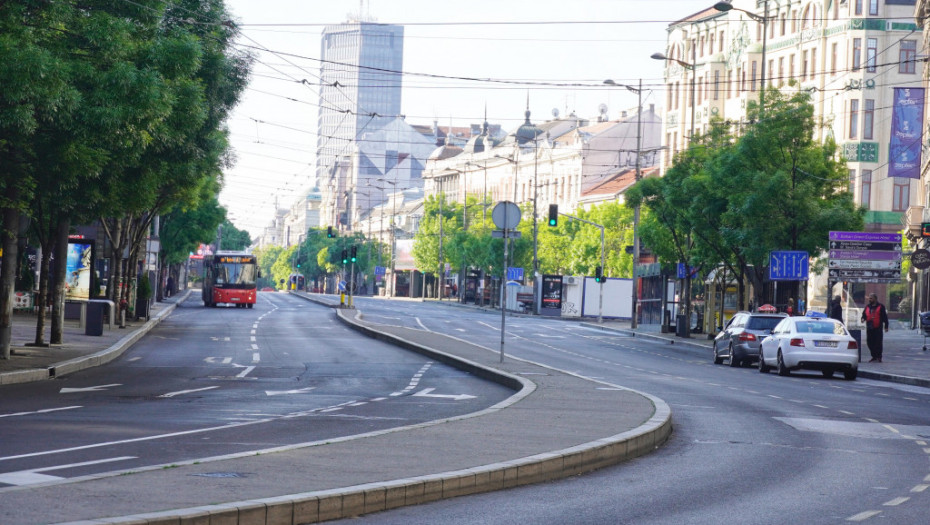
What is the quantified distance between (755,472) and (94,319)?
2583 centimetres

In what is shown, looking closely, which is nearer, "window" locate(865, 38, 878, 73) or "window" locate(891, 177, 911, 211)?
"window" locate(865, 38, 878, 73)

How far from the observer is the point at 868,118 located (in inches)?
2992

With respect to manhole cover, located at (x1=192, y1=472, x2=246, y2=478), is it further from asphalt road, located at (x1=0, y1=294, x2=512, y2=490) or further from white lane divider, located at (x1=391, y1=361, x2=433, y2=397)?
white lane divider, located at (x1=391, y1=361, x2=433, y2=397)

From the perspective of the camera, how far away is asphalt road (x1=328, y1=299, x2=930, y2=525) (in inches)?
375

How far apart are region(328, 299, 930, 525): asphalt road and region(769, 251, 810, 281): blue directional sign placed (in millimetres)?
14994

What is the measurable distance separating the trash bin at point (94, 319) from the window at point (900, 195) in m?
53.2

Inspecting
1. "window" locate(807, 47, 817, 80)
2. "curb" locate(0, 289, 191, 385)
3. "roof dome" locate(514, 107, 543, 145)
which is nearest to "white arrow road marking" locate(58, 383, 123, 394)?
"curb" locate(0, 289, 191, 385)

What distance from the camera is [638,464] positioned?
12.6 meters

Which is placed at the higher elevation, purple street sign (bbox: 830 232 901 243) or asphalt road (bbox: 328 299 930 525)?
purple street sign (bbox: 830 232 901 243)

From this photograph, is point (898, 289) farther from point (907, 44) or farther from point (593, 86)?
point (593, 86)

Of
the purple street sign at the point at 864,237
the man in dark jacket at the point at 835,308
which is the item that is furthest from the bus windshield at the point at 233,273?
the purple street sign at the point at 864,237

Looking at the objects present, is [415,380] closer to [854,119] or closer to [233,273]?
[233,273]

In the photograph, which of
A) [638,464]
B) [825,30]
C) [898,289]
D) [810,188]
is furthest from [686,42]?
[638,464]

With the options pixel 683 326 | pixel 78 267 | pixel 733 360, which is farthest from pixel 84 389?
pixel 683 326
